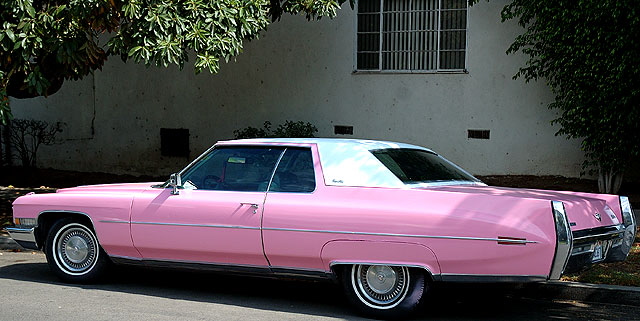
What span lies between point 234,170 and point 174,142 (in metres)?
10.0

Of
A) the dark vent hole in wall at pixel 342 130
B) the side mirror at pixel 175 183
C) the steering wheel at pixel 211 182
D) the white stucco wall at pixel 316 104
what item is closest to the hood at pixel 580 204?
the steering wheel at pixel 211 182

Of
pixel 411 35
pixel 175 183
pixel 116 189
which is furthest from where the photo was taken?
pixel 411 35

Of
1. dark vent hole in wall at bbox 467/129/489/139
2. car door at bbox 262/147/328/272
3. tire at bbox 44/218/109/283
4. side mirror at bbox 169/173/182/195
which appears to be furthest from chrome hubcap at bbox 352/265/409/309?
dark vent hole in wall at bbox 467/129/489/139

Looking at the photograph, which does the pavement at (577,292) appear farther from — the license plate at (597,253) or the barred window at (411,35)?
the barred window at (411,35)

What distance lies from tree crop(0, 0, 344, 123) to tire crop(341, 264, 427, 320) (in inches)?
181

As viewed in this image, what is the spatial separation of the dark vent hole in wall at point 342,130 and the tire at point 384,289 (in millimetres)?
8896

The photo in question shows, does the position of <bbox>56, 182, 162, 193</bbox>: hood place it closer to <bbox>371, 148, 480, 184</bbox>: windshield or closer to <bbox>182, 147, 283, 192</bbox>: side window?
<bbox>182, 147, 283, 192</bbox>: side window

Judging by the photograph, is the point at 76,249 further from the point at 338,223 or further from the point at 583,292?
the point at 583,292

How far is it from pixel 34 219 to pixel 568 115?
845cm

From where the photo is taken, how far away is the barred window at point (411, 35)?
14.6 meters

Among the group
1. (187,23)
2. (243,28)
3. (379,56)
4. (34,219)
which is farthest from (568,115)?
(34,219)

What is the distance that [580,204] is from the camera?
21.5 ft

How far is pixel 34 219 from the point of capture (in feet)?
26.7

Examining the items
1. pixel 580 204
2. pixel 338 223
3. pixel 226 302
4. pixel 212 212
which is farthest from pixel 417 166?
pixel 226 302
